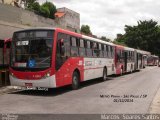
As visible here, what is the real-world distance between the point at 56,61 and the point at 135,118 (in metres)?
5.70

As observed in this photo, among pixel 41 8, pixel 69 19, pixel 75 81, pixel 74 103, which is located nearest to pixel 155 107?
pixel 74 103

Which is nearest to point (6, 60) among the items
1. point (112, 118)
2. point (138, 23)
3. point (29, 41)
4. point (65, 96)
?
point (29, 41)

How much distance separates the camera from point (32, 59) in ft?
47.2

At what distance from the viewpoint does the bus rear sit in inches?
559

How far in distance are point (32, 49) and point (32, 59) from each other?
1.46 feet

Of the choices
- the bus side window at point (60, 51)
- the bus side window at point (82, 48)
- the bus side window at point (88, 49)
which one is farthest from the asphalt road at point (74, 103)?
the bus side window at point (88, 49)

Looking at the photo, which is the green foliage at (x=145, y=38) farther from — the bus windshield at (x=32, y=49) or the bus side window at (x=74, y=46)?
the bus windshield at (x=32, y=49)

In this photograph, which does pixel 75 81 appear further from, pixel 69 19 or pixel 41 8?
pixel 69 19

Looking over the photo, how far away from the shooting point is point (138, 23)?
277 ft

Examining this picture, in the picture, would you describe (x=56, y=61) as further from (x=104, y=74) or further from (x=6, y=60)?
(x=104, y=74)

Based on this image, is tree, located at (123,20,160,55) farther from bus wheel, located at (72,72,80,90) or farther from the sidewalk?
the sidewalk

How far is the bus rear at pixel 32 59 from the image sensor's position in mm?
14195

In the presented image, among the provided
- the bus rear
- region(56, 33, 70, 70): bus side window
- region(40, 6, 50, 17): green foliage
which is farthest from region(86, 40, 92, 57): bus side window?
region(40, 6, 50, 17): green foliage

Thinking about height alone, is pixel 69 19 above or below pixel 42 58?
above
